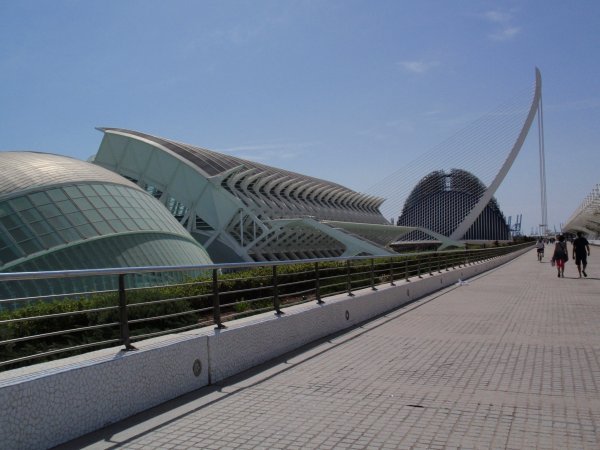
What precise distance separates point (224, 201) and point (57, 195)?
30.2 metres

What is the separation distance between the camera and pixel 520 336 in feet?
30.7

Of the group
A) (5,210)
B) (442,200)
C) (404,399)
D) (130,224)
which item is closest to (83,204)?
(130,224)

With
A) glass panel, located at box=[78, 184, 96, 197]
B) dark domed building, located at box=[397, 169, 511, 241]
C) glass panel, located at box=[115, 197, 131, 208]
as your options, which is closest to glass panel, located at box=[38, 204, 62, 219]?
glass panel, located at box=[78, 184, 96, 197]

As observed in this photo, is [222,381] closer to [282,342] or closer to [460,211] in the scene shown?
[282,342]

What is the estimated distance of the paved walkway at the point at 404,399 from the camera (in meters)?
4.60

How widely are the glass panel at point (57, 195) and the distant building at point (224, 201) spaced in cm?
2841

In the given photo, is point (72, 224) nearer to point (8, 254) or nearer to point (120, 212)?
point (8, 254)

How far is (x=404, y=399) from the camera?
18.8ft

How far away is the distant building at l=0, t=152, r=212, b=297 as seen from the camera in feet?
66.1

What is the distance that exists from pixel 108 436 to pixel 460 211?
423ft

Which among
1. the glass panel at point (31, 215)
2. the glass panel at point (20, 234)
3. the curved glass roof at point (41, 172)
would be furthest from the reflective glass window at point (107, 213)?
the glass panel at point (20, 234)

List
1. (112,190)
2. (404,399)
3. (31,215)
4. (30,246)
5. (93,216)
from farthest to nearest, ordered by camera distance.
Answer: (112,190), (93,216), (31,215), (30,246), (404,399)

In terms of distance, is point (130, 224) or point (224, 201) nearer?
point (130, 224)

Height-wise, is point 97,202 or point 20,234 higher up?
point 97,202
